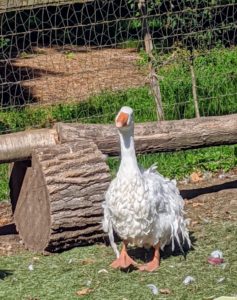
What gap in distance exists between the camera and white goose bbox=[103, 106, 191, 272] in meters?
6.03

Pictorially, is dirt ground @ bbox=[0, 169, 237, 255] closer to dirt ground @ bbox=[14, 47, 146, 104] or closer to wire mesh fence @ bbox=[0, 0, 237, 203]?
wire mesh fence @ bbox=[0, 0, 237, 203]

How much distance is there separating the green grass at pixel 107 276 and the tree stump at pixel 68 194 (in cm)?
12

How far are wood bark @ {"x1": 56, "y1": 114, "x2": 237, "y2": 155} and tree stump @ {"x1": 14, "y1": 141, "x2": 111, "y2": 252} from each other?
32 centimetres

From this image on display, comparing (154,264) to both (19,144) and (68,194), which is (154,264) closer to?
(68,194)

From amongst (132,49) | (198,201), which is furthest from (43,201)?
(132,49)

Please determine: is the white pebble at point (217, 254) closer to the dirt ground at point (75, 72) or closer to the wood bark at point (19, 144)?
the wood bark at point (19, 144)

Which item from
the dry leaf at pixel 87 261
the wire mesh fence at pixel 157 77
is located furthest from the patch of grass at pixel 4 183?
the dry leaf at pixel 87 261

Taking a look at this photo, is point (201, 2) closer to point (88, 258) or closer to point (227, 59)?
point (227, 59)

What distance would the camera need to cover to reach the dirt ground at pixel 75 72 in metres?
10.5

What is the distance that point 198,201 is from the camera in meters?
7.61

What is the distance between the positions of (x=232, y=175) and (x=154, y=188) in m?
Answer: 2.33

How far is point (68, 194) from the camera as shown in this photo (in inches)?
253

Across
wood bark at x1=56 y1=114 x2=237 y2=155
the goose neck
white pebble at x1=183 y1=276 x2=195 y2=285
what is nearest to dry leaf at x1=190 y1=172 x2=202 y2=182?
wood bark at x1=56 y1=114 x2=237 y2=155

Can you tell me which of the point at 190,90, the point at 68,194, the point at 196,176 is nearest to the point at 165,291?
the point at 68,194
